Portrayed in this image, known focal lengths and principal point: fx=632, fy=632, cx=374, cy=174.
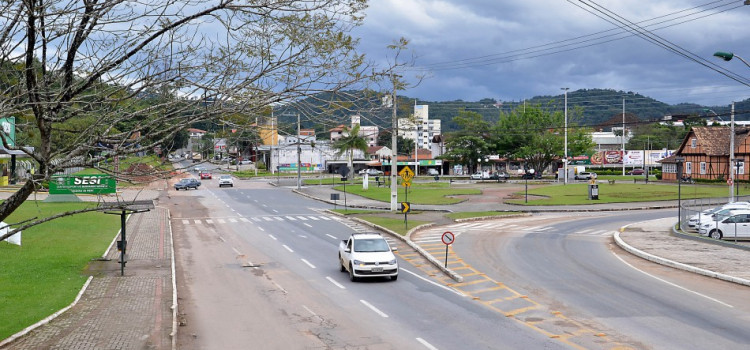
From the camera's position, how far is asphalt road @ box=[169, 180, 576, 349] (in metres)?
15.1

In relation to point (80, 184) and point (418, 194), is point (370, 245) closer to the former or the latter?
point (80, 184)

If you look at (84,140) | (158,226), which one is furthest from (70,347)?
(158,226)

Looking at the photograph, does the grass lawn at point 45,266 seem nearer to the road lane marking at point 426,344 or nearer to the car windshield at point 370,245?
the road lane marking at point 426,344

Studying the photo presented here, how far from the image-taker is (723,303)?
61.7 feet

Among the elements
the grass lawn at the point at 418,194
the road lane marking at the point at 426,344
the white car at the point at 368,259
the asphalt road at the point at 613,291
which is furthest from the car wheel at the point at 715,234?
the grass lawn at the point at 418,194

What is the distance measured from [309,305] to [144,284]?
22.0 ft

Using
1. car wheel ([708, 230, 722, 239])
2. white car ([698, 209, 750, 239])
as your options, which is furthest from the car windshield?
car wheel ([708, 230, 722, 239])

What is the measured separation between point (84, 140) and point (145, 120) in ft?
3.42

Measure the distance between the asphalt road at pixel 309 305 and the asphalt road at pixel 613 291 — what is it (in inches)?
87.0

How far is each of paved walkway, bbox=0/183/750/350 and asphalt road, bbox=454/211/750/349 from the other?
1.89 metres

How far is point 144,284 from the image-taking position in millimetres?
22094

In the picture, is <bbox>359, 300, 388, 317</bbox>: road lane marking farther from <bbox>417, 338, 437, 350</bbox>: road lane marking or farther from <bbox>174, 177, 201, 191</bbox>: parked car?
<bbox>174, 177, 201, 191</bbox>: parked car

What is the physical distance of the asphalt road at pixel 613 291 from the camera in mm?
15336

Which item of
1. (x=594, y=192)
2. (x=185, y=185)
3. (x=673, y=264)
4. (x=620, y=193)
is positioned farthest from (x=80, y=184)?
(x=185, y=185)
